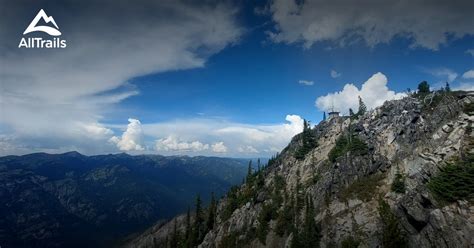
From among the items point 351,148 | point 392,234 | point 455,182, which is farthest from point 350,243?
point 351,148

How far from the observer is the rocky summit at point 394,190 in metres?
112

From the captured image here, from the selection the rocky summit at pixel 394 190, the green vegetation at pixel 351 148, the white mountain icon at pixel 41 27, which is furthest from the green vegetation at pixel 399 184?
the white mountain icon at pixel 41 27

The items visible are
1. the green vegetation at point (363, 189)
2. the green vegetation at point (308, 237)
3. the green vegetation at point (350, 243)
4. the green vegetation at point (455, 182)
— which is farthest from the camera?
the green vegetation at point (363, 189)

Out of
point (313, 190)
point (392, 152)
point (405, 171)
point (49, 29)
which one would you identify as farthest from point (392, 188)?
point (49, 29)

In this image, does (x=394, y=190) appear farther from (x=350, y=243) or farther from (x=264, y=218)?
(x=264, y=218)

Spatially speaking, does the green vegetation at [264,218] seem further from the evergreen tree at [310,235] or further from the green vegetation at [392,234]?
the green vegetation at [392,234]

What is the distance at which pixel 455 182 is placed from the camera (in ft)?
366

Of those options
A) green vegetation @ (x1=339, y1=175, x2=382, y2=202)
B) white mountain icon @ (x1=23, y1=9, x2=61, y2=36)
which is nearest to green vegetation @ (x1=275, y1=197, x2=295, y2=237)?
green vegetation @ (x1=339, y1=175, x2=382, y2=202)

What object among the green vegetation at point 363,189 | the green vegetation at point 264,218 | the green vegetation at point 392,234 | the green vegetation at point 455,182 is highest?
the green vegetation at point 455,182

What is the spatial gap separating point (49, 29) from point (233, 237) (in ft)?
544

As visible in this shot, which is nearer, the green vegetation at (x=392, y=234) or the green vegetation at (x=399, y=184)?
the green vegetation at (x=392, y=234)

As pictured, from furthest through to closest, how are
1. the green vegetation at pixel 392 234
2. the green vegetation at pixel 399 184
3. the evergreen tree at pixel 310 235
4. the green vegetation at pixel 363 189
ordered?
the green vegetation at pixel 363 189, the evergreen tree at pixel 310 235, the green vegetation at pixel 399 184, the green vegetation at pixel 392 234

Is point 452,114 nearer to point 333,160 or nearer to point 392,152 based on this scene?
point 392,152

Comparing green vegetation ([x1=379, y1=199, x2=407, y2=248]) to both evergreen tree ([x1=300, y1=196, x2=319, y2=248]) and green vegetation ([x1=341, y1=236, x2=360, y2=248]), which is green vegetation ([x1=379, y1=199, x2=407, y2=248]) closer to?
green vegetation ([x1=341, y1=236, x2=360, y2=248])
